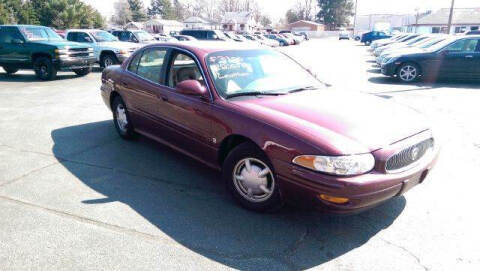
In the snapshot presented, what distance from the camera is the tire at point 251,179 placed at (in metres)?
3.27

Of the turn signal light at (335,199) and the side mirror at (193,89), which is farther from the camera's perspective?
the side mirror at (193,89)

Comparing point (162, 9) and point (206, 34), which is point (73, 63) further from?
point (162, 9)

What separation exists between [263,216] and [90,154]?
9.64 ft

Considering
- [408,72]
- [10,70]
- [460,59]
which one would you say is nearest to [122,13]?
[10,70]

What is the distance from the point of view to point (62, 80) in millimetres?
12969

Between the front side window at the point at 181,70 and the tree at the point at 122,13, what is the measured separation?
296ft

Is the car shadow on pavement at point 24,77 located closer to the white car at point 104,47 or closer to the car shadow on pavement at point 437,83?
the white car at point 104,47

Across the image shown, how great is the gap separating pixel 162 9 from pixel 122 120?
108 meters

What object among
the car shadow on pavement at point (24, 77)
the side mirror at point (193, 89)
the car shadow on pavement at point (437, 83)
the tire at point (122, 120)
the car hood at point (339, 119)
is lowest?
the car shadow on pavement at point (24, 77)

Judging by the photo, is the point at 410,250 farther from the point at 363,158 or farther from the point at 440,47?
the point at 440,47

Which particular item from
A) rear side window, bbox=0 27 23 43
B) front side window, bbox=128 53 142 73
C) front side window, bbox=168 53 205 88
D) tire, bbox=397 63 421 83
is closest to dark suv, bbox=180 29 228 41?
rear side window, bbox=0 27 23 43

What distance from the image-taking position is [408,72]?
38.6 ft

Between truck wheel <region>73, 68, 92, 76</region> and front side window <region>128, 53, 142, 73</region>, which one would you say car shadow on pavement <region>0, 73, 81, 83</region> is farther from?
front side window <region>128, 53, 142, 73</region>

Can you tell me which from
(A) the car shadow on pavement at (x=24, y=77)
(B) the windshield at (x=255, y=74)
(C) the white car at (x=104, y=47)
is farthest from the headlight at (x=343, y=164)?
(C) the white car at (x=104, y=47)
